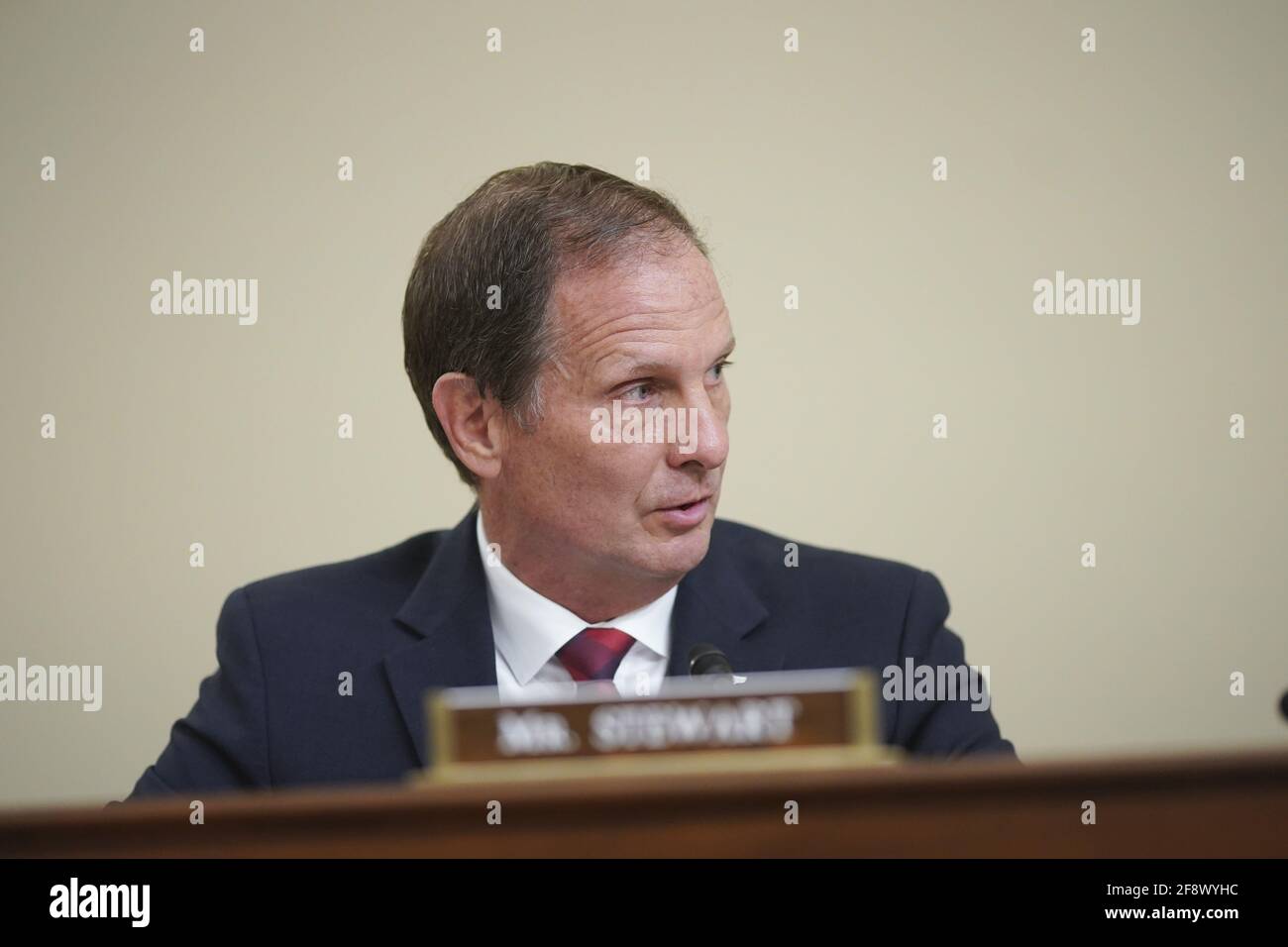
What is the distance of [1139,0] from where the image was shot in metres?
3.33

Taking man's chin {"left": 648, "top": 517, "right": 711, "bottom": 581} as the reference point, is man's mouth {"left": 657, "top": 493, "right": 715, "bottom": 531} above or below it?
above

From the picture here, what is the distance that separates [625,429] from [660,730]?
3.00 feet

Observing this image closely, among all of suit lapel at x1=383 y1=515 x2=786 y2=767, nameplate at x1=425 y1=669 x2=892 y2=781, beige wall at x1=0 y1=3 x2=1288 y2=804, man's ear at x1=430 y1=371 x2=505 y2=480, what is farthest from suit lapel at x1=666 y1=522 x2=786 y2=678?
beige wall at x1=0 y1=3 x2=1288 y2=804

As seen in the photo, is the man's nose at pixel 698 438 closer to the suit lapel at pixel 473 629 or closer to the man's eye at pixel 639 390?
the man's eye at pixel 639 390

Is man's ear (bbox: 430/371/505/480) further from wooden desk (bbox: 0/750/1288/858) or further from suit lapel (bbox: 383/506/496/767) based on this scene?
wooden desk (bbox: 0/750/1288/858)

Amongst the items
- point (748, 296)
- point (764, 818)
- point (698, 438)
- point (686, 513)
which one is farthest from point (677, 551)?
point (748, 296)

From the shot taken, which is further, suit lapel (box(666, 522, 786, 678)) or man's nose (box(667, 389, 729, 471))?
suit lapel (box(666, 522, 786, 678))

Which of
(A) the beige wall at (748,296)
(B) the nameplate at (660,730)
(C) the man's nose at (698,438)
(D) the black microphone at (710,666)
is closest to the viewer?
(B) the nameplate at (660,730)

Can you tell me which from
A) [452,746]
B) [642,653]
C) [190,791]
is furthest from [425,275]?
[452,746]

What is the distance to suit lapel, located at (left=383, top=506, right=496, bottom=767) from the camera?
6.92 feet

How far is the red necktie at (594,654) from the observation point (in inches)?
83.5

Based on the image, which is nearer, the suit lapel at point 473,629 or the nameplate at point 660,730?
the nameplate at point 660,730

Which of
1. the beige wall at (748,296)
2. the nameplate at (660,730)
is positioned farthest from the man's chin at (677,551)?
the beige wall at (748,296)
